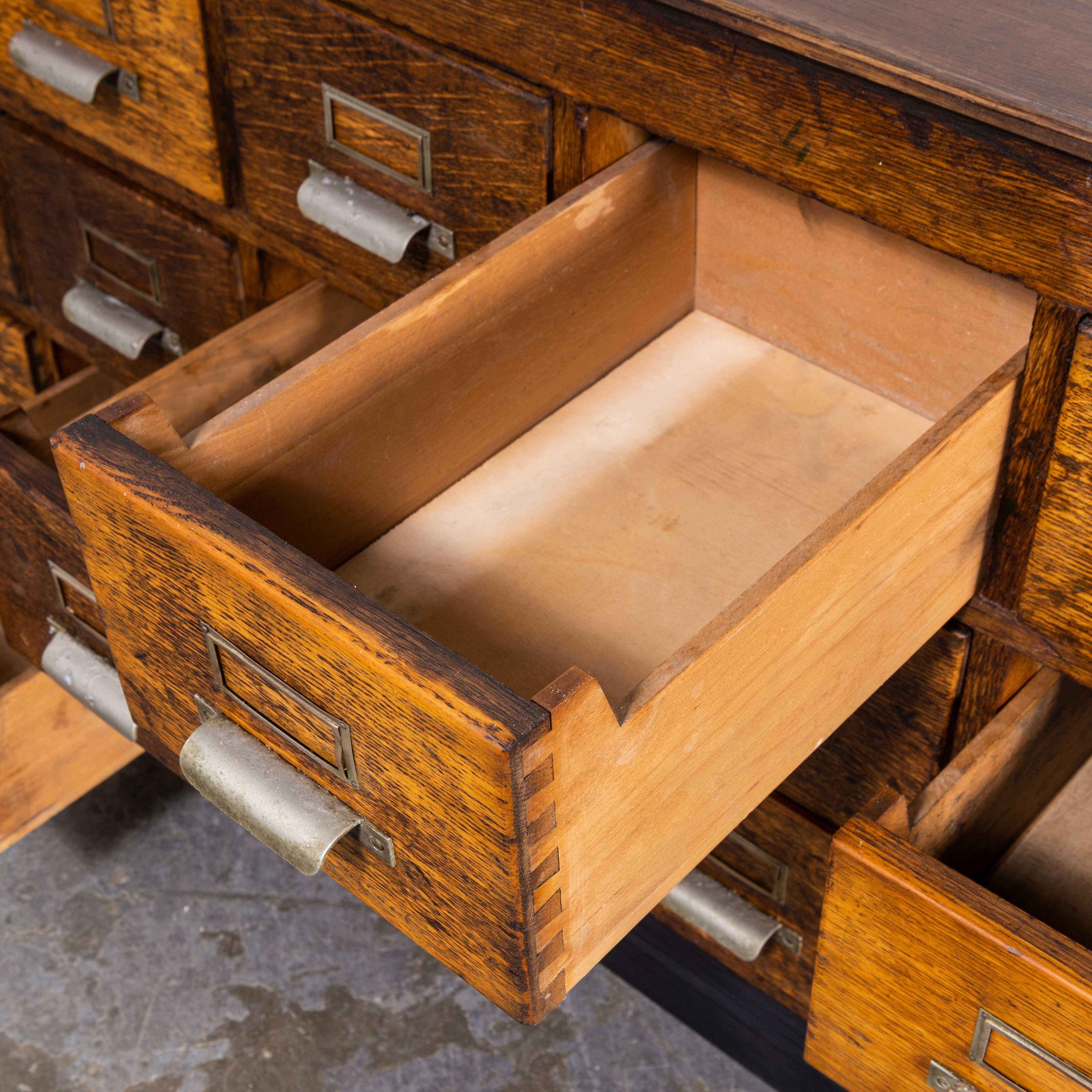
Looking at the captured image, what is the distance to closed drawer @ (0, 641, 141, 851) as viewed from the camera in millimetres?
1158

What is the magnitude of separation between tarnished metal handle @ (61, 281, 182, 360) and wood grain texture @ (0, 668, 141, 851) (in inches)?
10.7

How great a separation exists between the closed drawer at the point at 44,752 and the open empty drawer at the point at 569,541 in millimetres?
455

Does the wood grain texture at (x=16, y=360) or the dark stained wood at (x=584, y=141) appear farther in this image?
the wood grain texture at (x=16, y=360)

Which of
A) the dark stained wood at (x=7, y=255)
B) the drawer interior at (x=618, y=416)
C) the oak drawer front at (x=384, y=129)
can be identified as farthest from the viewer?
the dark stained wood at (x=7, y=255)

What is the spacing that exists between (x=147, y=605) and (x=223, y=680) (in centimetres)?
5

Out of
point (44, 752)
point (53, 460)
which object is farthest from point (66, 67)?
point (44, 752)

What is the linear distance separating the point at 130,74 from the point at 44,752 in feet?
1.76

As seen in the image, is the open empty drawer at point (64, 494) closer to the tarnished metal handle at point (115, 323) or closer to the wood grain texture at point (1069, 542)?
the tarnished metal handle at point (115, 323)

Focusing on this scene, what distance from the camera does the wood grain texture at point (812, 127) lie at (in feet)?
2.12

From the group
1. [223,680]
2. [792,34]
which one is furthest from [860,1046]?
[792,34]

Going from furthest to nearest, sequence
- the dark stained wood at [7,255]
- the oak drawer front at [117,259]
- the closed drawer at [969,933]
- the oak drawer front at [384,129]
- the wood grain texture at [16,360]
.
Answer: the wood grain texture at [16,360] < the dark stained wood at [7,255] < the oak drawer front at [117,259] < the oak drawer front at [384,129] < the closed drawer at [969,933]

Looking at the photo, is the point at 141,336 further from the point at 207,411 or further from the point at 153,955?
the point at 153,955

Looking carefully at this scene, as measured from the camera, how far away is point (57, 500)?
916 mm

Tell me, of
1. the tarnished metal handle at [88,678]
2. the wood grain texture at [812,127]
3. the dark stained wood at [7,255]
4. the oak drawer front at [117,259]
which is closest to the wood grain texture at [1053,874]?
the wood grain texture at [812,127]
